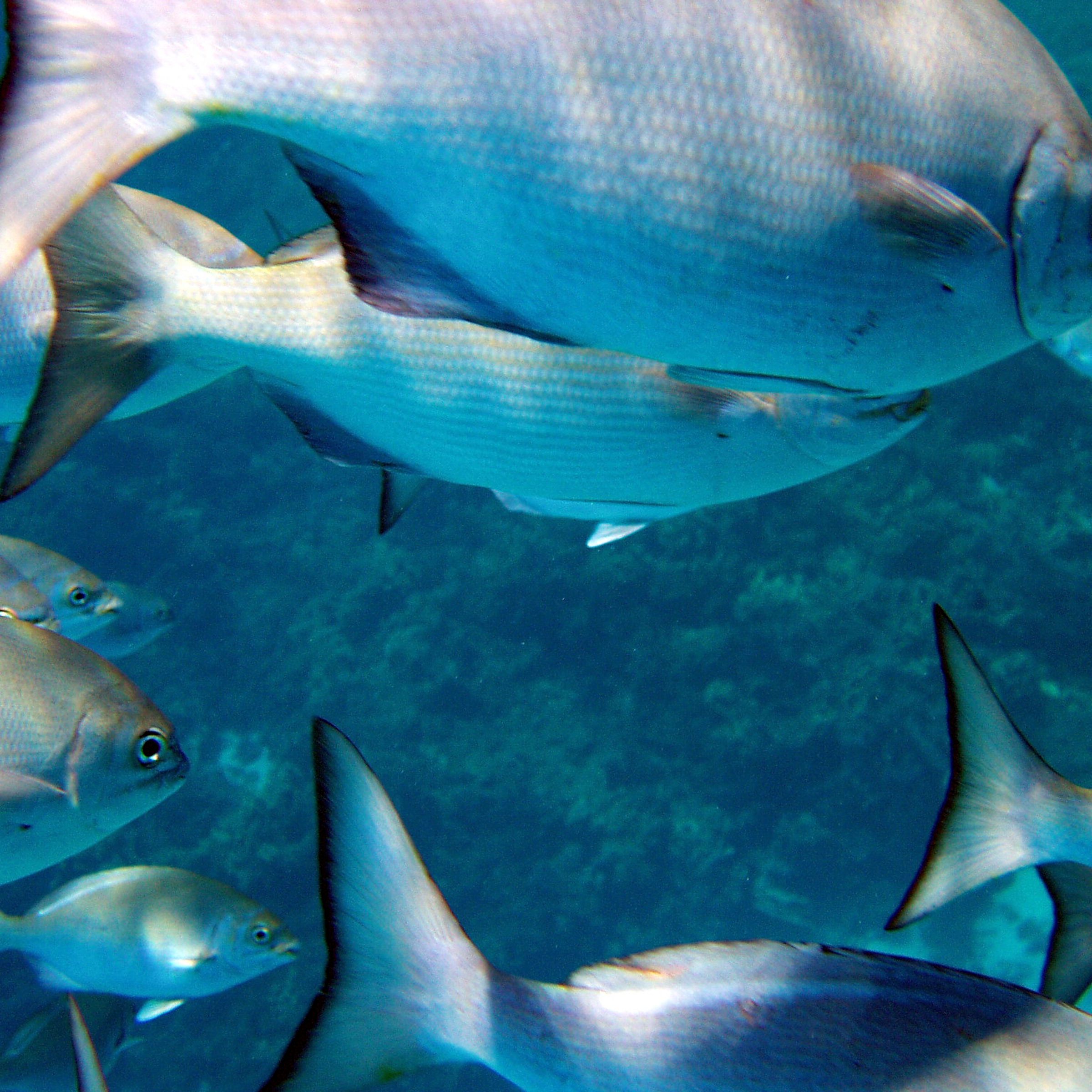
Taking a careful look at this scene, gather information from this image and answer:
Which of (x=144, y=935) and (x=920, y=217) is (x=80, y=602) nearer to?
(x=144, y=935)

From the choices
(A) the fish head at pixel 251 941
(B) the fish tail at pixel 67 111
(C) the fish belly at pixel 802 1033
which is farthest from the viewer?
(A) the fish head at pixel 251 941

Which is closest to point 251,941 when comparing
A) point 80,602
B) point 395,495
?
point 80,602

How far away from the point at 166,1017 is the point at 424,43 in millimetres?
11126

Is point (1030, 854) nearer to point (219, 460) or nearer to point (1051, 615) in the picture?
point (1051, 615)

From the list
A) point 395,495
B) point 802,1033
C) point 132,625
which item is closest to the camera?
point 802,1033

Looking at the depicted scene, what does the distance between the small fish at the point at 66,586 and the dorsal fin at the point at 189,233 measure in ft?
6.83

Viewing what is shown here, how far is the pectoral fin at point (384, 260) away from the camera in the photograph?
0.74 meters

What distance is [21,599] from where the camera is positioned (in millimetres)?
3133

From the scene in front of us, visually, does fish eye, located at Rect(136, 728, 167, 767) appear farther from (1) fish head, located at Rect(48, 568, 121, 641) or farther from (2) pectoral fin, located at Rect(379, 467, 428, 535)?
(1) fish head, located at Rect(48, 568, 121, 641)

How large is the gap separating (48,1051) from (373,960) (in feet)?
10.4

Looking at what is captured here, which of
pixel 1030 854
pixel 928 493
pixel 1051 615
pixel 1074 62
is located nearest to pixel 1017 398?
pixel 928 493

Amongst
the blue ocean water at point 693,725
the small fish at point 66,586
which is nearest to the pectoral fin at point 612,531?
the small fish at point 66,586

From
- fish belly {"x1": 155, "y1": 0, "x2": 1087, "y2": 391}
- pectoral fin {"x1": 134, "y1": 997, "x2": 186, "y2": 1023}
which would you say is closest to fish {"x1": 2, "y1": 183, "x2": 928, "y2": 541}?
fish belly {"x1": 155, "y1": 0, "x2": 1087, "y2": 391}

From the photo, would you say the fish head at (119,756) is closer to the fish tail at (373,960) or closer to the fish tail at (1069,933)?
the fish tail at (373,960)
